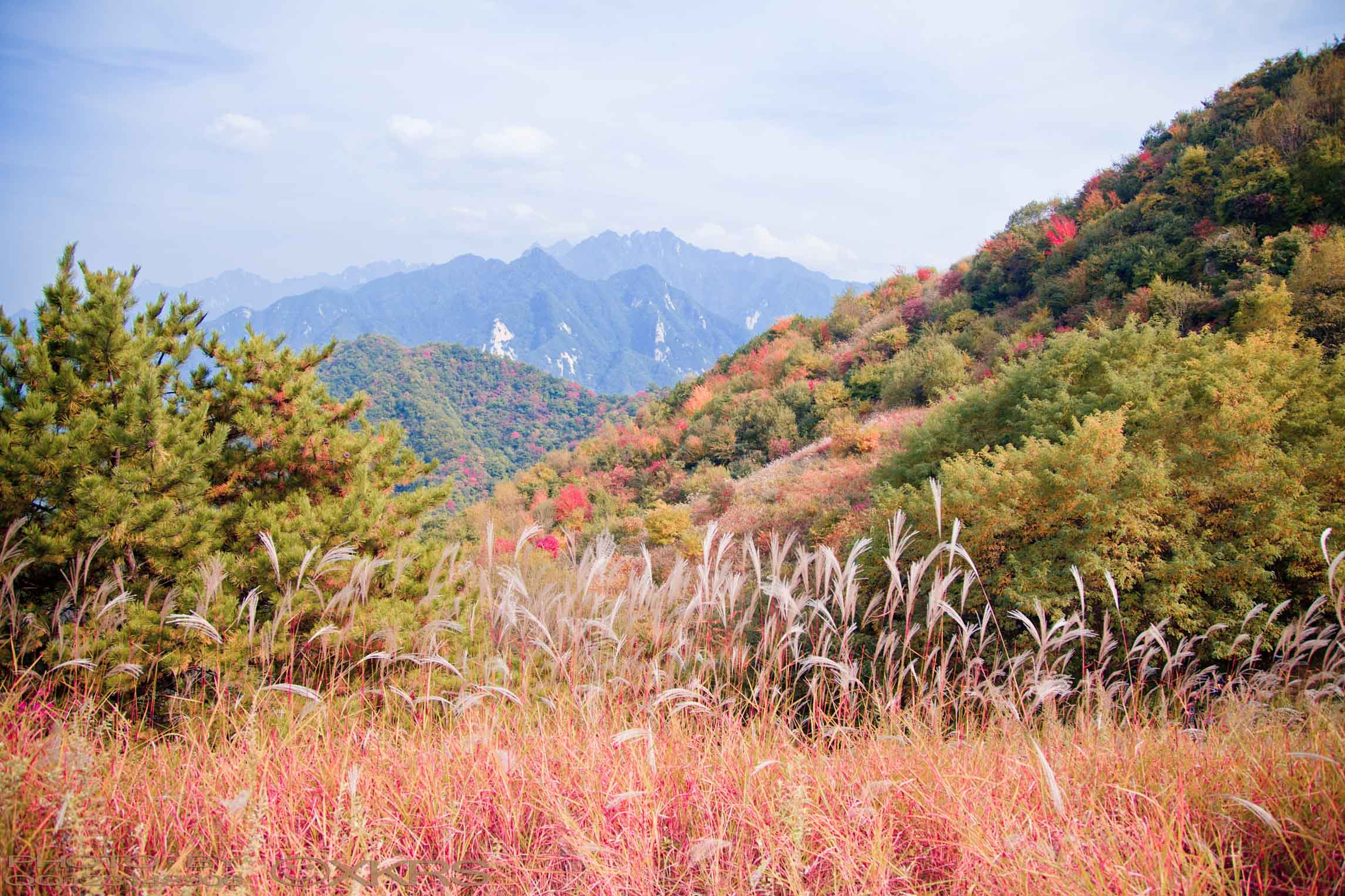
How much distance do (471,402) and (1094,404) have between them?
308ft

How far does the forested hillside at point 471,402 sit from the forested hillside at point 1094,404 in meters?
49.5

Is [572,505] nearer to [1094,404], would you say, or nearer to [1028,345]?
[1028,345]

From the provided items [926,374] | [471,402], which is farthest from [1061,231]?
[471,402]

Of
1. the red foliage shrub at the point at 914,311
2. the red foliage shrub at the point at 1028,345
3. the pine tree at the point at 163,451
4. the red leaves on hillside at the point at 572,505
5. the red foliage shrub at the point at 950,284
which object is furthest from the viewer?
the red foliage shrub at the point at 950,284

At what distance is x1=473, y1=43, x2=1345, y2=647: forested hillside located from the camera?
5723 millimetres

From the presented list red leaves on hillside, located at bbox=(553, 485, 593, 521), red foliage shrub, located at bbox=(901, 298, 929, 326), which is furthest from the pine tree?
red foliage shrub, located at bbox=(901, 298, 929, 326)

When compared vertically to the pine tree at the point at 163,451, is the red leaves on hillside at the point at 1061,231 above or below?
above

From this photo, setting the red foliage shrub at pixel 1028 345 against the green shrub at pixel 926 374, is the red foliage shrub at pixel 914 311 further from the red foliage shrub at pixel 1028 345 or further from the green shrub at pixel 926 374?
the red foliage shrub at pixel 1028 345

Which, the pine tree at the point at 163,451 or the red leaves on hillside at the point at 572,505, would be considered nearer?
the pine tree at the point at 163,451

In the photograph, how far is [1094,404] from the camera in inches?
317

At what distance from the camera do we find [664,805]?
1.78m

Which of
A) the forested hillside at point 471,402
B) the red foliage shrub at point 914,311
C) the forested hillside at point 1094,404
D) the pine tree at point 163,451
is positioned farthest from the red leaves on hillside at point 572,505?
the forested hillside at point 471,402

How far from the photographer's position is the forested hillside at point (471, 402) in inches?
3098

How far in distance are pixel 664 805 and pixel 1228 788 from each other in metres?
1.55
